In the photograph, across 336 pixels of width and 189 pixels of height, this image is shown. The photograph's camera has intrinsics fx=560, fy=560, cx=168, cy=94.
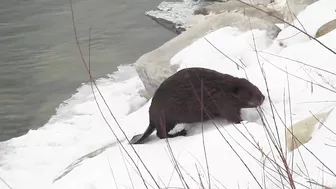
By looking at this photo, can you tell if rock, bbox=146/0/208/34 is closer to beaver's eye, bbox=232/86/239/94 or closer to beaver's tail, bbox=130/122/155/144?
beaver's tail, bbox=130/122/155/144

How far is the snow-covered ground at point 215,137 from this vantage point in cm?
247

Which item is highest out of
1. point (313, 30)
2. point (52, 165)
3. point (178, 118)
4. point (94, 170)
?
point (313, 30)

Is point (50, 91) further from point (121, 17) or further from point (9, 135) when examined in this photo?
point (121, 17)

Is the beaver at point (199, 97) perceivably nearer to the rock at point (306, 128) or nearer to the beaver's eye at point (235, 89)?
the beaver's eye at point (235, 89)

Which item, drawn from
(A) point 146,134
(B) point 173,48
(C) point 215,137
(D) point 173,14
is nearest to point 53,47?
(D) point 173,14

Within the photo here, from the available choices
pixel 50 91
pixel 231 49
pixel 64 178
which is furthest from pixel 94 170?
pixel 50 91

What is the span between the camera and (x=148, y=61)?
561cm

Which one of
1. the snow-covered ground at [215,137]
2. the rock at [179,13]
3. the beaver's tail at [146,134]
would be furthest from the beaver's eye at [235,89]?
the rock at [179,13]

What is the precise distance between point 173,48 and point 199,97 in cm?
221

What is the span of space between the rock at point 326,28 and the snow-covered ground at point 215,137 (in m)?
0.12

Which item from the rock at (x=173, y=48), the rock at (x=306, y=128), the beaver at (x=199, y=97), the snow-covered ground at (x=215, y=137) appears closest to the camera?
the snow-covered ground at (x=215, y=137)

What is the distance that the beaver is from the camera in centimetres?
369

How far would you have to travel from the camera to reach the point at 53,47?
29.0 feet

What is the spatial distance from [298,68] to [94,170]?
159cm
